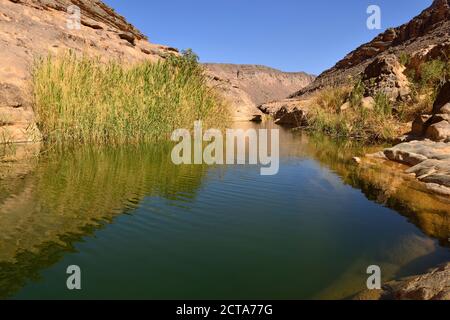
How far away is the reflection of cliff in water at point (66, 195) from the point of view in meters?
2.60

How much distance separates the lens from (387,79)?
54.5ft

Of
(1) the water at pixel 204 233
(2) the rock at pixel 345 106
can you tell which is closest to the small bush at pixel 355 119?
(2) the rock at pixel 345 106

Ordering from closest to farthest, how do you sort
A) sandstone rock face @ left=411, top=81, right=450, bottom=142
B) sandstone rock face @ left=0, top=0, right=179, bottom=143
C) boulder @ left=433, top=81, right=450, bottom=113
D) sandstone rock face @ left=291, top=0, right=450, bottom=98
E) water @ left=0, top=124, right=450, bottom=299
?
water @ left=0, top=124, right=450, bottom=299, sandstone rock face @ left=0, top=0, right=179, bottom=143, sandstone rock face @ left=411, top=81, right=450, bottom=142, boulder @ left=433, top=81, right=450, bottom=113, sandstone rock face @ left=291, top=0, right=450, bottom=98

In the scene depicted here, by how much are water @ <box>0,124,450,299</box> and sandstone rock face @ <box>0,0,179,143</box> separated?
2.91 metres

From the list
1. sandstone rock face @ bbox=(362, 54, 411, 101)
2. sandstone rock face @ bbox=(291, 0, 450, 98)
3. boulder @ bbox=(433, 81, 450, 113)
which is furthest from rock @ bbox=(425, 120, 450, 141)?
sandstone rock face @ bbox=(291, 0, 450, 98)

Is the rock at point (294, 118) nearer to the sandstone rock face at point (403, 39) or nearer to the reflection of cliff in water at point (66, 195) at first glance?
the sandstone rock face at point (403, 39)

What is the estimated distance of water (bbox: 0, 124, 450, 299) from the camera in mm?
2291

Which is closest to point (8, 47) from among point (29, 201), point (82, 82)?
point (82, 82)

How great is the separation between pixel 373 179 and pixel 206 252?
→ 399cm

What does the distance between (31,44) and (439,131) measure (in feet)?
33.4

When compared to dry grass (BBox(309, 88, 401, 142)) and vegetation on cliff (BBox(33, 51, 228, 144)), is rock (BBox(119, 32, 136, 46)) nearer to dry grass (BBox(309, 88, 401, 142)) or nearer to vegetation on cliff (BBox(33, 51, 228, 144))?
vegetation on cliff (BBox(33, 51, 228, 144))

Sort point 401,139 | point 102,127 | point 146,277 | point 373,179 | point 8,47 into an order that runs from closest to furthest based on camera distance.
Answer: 1. point 146,277
2. point 373,179
3. point 102,127
4. point 8,47
5. point 401,139
